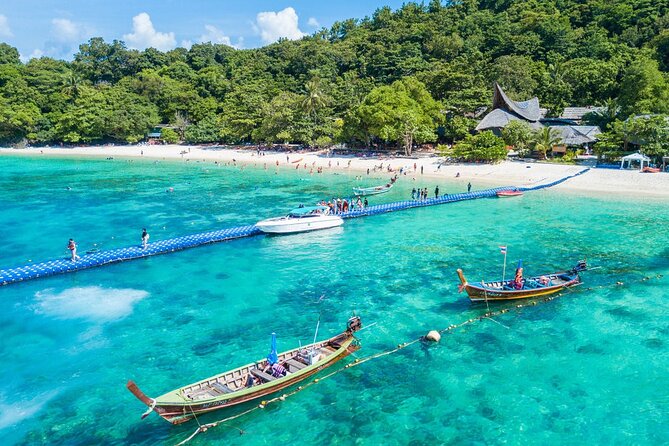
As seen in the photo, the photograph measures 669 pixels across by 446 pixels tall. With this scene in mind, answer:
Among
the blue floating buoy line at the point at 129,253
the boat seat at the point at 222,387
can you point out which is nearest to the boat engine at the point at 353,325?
the boat seat at the point at 222,387

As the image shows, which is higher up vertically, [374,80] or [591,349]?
[374,80]

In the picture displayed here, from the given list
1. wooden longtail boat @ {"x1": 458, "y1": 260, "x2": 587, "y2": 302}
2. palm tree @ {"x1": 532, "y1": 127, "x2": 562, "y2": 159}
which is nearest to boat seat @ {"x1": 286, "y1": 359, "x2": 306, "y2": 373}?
wooden longtail boat @ {"x1": 458, "y1": 260, "x2": 587, "y2": 302}

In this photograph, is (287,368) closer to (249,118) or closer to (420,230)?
(420,230)

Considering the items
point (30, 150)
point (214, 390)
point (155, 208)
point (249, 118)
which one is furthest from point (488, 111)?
point (30, 150)

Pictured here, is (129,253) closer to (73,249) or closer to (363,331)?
(73,249)

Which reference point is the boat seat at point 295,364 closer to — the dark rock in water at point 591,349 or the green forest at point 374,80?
the dark rock in water at point 591,349

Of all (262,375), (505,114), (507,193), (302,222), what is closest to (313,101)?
(505,114)
